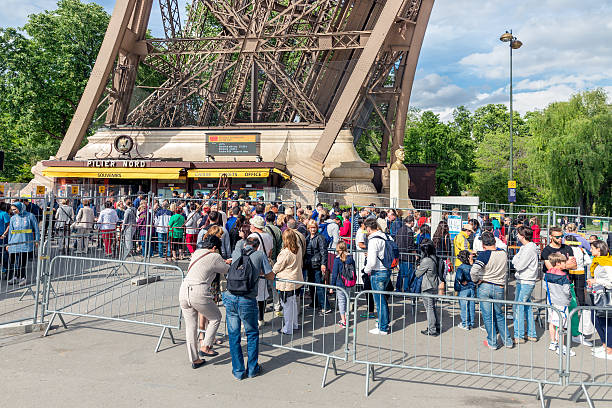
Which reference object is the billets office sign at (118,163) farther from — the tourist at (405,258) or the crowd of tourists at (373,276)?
the tourist at (405,258)

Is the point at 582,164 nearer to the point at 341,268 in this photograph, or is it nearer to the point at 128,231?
the point at 341,268

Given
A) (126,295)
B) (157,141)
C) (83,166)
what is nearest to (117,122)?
(157,141)

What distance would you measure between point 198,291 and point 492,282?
4.14 m

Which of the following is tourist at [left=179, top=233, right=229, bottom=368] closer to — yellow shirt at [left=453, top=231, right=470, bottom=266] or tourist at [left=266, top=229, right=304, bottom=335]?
tourist at [left=266, top=229, right=304, bottom=335]

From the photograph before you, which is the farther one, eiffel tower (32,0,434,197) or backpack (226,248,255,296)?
eiffel tower (32,0,434,197)

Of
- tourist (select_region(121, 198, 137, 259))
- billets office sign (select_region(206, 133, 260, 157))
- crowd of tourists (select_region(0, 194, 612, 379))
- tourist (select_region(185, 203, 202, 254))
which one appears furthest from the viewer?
billets office sign (select_region(206, 133, 260, 157))

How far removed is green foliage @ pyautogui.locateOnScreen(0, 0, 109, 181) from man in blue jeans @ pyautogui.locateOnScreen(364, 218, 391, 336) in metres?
30.9

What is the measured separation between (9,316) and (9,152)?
29.4 meters

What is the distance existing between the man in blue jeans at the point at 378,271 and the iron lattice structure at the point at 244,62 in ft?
51.2

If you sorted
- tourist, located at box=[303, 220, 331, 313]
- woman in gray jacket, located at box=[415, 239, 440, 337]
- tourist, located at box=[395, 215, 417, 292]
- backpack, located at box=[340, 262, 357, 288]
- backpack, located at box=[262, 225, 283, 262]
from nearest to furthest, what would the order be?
1. woman in gray jacket, located at box=[415, 239, 440, 337]
2. backpack, located at box=[340, 262, 357, 288]
3. backpack, located at box=[262, 225, 283, 262]
4. tourist, located at box=[303, 220, 331, 313]
5. tourist, located at box=[395, 215, 417, 292]

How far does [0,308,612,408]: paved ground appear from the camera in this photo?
4.49 meters

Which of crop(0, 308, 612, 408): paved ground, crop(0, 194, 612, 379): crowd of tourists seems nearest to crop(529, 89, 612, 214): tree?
crop(0, 194, 612, 379): crowd of tourists

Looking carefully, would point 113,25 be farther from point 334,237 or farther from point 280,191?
point 334,237

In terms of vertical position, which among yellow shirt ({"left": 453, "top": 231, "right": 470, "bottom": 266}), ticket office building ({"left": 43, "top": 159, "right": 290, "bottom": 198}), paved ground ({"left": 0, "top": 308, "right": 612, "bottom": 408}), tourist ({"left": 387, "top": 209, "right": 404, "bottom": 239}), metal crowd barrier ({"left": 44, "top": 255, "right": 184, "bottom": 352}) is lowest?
paved ground ({"left": 0, "top": 308, "right": 612, "bottom": 408})
